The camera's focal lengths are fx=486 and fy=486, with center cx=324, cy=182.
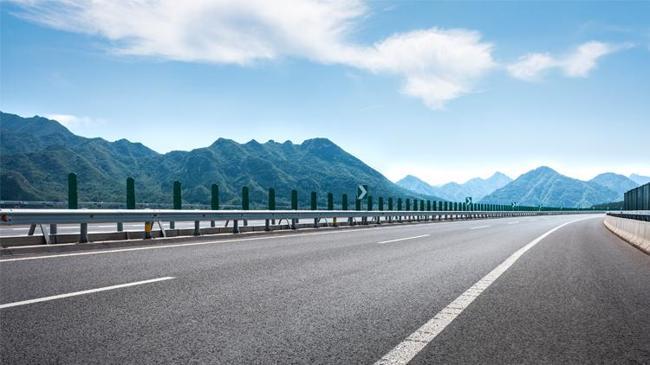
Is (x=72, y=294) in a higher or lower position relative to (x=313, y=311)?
higher

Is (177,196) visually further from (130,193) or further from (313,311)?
(313,311)

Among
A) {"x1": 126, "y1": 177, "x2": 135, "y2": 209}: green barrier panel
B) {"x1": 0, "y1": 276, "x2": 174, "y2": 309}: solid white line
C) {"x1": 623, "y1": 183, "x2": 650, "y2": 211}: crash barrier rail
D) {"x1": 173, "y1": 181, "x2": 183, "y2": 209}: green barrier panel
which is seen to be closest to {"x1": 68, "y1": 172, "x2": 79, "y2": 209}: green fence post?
{"x1": 126, "y1": 177, "x2": 135, "y2": 209}: green barrier panel

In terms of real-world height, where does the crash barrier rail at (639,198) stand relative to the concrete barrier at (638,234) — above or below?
above

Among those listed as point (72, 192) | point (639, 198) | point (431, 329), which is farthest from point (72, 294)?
point (639, 198)

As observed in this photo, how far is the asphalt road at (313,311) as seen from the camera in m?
3.35

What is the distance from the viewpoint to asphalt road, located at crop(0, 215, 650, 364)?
11.0 feet

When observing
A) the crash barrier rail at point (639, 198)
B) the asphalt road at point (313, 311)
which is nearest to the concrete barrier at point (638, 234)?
the crash barrier rail at point (639, 198)

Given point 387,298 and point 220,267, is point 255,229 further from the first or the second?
point 387,298

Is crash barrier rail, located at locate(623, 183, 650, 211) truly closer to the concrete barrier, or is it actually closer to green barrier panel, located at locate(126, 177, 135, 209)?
the concrete barrier

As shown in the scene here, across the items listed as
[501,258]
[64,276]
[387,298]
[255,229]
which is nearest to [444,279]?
[387,298]

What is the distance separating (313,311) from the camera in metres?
4.54

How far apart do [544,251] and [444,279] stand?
17.6 feet

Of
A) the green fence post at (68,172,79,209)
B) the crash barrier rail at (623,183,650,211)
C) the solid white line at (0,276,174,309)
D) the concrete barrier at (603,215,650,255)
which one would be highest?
the green fence post at (68,172,79,209)

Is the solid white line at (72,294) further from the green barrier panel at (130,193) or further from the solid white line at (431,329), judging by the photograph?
the green barrier panel at (130,193)
